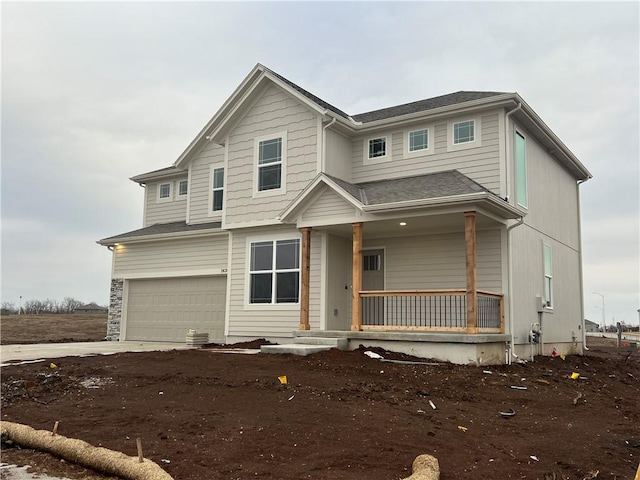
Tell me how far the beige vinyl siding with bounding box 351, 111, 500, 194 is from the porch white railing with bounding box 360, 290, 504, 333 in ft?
8.81

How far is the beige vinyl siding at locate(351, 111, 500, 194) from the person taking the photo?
1251cm

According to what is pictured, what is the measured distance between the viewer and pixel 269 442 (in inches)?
216

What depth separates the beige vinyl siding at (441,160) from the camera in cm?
1251

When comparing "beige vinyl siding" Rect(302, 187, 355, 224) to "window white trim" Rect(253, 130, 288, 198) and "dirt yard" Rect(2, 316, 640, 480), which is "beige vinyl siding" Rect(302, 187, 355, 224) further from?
"dirt yard" Rect(2, 316, 640, 480)

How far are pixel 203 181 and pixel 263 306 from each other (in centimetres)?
563

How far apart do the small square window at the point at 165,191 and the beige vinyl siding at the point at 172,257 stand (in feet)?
7.59

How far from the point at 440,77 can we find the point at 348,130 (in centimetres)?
1107

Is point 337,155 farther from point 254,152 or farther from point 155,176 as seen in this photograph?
point 155,176

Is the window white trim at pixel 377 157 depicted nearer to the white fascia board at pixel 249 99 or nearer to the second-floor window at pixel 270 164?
the white fascia board at pixel 249 99

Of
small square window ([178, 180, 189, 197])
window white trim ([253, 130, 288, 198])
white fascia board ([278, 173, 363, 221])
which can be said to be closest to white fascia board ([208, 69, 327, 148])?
window white trim ([253, 130, 288, 198])

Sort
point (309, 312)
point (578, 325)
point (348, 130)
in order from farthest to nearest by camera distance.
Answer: point (578, 325) < point (348, 130) < point (309, 312)

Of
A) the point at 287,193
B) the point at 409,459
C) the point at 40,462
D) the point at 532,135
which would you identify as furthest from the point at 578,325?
the point at 40,462

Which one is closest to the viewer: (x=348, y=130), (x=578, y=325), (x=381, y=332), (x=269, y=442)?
(x=269, y=442)

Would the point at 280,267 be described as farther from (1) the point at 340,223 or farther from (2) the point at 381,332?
(2) the point at 381,332
